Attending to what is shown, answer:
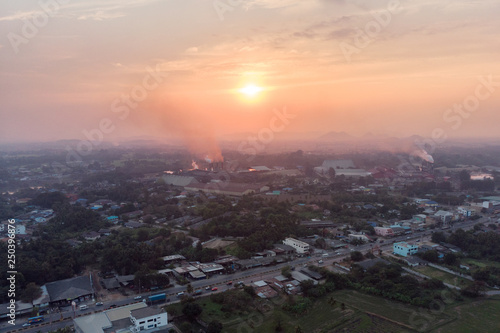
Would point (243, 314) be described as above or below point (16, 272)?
below

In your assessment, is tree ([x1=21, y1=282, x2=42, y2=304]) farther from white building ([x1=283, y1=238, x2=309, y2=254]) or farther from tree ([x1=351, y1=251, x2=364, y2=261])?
tree ([x1=351, y1=251, x2=364, y2=261])

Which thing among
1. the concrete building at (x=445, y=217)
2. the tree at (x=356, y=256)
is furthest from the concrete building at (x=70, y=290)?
the concrete building at (x=445, y=217)

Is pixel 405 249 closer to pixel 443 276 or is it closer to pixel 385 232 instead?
pixel 443 276

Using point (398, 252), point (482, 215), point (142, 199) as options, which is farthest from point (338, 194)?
point (142, 199)

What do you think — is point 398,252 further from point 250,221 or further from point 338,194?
point 338,194

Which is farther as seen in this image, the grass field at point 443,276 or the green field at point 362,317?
the grass field at point 443,276

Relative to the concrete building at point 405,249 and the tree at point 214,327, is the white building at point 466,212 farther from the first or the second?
the tree at point 214,327

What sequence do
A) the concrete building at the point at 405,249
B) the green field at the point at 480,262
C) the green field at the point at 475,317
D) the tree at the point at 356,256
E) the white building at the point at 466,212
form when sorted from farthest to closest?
the white building at the point at 466,212 → the concrete building at the point at 405,249 → the tree at the point at 356,256 → the green field at the point at 480,262 → the green field at the point at 475,317
